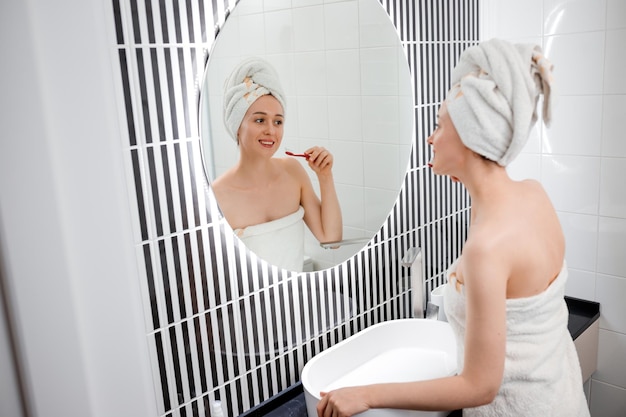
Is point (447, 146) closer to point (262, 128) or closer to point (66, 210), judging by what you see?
point (262, 128)

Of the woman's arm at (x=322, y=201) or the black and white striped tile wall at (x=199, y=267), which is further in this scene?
the woman's arm at (x=322, y=201)

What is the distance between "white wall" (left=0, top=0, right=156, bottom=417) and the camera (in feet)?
3.18

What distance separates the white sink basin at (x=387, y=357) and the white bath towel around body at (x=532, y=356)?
23cm

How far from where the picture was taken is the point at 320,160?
1558 millimetres

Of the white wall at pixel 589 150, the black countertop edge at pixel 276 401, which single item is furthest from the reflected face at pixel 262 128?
the white wall at pixel 589 150

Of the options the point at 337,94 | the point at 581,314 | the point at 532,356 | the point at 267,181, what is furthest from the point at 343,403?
the point at 581,314

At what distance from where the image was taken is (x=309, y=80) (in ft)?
4.87

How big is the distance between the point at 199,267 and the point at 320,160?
0.45 m

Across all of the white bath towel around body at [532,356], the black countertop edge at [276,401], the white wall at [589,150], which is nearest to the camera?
the white bath towel around body at [532,356]

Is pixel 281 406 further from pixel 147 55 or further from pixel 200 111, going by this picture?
pixel 147 55

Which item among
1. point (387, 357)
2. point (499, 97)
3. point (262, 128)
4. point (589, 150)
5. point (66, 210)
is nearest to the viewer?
point (66, 210)

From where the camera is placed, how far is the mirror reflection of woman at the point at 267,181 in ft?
4.38

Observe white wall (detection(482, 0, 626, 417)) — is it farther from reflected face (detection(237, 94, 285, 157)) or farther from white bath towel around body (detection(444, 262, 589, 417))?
reflected face (detection(237, 94, 285, 157))

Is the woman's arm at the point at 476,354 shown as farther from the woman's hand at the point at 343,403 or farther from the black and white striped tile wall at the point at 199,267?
the black and white striped tile wall at the point at 199,267
